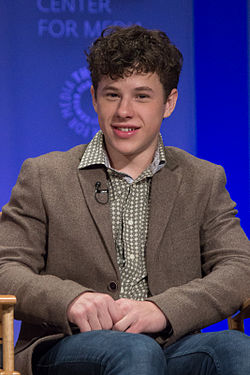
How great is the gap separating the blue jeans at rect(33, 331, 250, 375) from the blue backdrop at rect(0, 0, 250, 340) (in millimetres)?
1983

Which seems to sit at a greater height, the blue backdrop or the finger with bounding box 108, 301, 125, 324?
the blue backdrop

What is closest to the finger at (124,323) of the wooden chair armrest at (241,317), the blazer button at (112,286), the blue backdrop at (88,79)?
the blazer button at (112,286)

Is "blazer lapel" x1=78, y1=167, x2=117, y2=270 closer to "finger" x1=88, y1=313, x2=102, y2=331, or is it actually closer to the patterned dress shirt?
the patterned dress shirt

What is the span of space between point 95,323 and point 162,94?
0.85 metres

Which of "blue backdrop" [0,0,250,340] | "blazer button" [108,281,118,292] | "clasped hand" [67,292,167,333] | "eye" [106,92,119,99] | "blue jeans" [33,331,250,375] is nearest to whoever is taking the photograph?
"blue jeans" [33,331,250,375]

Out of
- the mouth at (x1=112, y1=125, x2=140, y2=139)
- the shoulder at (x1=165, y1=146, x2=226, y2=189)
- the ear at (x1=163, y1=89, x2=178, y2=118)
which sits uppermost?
the ear at (x1=163, y1=89, x2=178, y2=118)

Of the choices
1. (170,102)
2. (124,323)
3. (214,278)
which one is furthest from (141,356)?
(170,102)

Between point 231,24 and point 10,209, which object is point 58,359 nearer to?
point 10,209

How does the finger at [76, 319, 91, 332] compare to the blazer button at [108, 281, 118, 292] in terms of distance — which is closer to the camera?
the finger at [76, 319, 91, 332]

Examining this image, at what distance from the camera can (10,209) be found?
2.20 meters

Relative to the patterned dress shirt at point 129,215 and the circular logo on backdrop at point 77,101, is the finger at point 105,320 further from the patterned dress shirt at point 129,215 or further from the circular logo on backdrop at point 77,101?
the circular logo on backdrop at point 77,101

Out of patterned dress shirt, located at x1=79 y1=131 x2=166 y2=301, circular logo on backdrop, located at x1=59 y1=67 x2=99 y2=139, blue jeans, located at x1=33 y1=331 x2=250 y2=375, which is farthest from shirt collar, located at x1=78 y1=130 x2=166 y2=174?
circular logo on backdrop, located at x1=59 y1=67 x2=99 y2=139

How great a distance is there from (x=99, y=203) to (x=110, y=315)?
43 centimetres

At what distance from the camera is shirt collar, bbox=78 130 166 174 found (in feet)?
7.43
